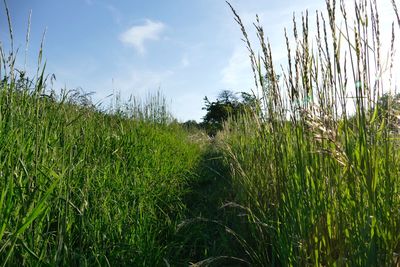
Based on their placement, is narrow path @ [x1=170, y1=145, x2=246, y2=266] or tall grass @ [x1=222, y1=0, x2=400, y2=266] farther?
narrow path @ [x1=170, y1=145, x2=246, y2=266]

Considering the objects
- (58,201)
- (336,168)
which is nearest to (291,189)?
(336,168)

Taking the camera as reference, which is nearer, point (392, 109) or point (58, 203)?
point (392, 109)

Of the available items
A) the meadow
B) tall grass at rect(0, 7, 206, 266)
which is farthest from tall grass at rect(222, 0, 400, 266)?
tall grass at rect(0, 7, 206, 266)

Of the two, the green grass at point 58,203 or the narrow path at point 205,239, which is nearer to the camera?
the green grass at point 58,203

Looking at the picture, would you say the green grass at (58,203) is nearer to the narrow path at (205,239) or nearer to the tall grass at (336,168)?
the narrow path at (205,239)

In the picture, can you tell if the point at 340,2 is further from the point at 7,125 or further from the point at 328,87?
the point at 7,125

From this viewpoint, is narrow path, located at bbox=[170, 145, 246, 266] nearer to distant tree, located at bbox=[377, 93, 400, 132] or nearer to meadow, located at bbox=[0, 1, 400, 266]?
meadow, located at bbox=[0, 1, 400, 266]

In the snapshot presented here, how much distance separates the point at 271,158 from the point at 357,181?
798 mm

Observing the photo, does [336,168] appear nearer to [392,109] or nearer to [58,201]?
[392,109]

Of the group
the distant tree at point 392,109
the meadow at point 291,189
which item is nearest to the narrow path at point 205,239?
the meadow at point 291,189

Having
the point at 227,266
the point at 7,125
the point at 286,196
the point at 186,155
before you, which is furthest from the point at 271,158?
the point at 186,155

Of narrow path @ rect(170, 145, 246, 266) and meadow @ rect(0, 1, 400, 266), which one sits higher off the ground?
meadow @ rect(0, 1, 400, 266)

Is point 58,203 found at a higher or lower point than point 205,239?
higher

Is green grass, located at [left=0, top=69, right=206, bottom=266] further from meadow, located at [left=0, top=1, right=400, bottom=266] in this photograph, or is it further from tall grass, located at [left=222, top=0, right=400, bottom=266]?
tall grass, located at [left=222, top=0, right=400, bottom=266]
